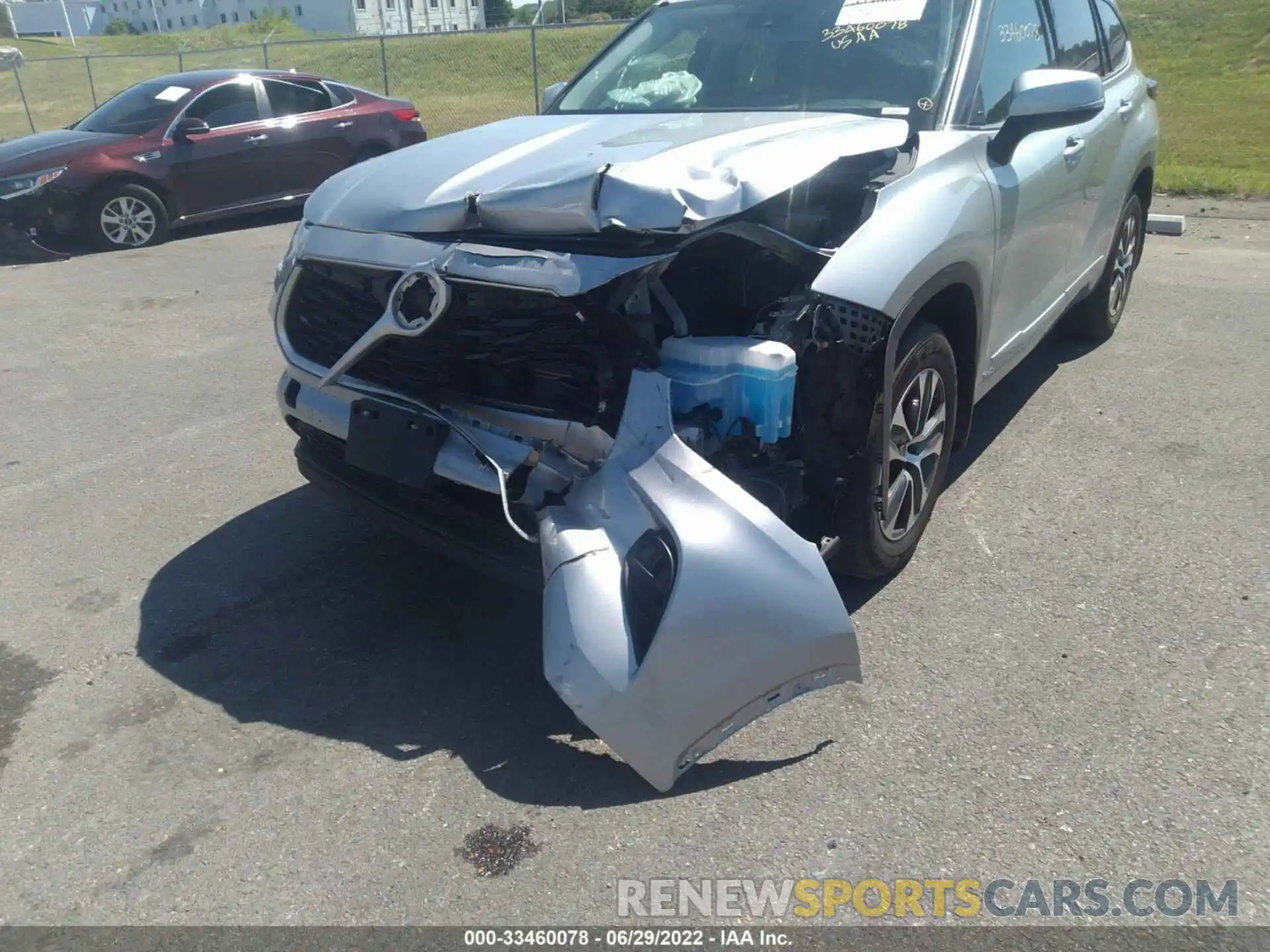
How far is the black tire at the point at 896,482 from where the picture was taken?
314 centimetres

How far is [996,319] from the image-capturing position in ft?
12.9

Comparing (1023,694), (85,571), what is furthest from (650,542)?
(85,571)

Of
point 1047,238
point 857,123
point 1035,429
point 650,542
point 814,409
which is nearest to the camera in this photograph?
point 650,542

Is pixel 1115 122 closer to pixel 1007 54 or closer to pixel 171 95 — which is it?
pixel 1007 54

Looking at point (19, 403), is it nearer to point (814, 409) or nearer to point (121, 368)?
point (121, 368)

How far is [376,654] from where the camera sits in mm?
3357

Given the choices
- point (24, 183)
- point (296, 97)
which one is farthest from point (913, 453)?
point (296, 97)

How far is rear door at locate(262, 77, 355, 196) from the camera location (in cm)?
1090

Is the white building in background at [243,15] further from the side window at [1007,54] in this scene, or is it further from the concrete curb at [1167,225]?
the side window at [1007,54]

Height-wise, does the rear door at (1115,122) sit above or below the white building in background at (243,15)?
above

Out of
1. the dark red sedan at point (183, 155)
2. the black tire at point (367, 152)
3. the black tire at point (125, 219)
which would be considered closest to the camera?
the dark red sedan at point (183, 155)

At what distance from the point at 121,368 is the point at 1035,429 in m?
5.19

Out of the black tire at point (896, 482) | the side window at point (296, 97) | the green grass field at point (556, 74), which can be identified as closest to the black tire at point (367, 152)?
the side window at point (296, 97)

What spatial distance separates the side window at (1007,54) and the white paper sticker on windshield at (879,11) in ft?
0.95
